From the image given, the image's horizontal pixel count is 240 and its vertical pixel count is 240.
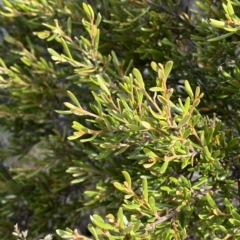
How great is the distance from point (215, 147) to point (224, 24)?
430 mm

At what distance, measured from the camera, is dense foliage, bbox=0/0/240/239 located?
1.39 m

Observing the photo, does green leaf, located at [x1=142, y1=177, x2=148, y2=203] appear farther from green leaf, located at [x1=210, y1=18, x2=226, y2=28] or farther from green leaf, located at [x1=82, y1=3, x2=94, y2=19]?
green leaf, located at [x1=82, y1=3, x2=94, y2=19]

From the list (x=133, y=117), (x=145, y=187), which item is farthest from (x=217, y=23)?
(x=145, y=187)

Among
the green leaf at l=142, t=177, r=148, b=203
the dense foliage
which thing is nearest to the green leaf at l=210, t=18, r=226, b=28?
the dense foliage

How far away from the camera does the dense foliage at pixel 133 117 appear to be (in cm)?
139

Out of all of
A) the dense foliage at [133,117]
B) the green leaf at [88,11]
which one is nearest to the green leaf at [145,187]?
the dense foliage at [133,117]

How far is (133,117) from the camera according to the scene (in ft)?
4.54

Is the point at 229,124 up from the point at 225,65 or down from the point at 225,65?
down

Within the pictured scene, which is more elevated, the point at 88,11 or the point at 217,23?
the point at 217,23

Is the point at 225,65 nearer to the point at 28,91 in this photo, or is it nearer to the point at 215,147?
the point at 215,147

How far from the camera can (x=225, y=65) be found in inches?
74.3

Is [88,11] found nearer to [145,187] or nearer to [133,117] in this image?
[133,117]

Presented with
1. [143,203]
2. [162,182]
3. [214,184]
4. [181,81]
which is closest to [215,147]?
[214,184]

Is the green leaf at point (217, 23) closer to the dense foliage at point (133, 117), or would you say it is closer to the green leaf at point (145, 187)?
the dense foliage at point (133, 117)
